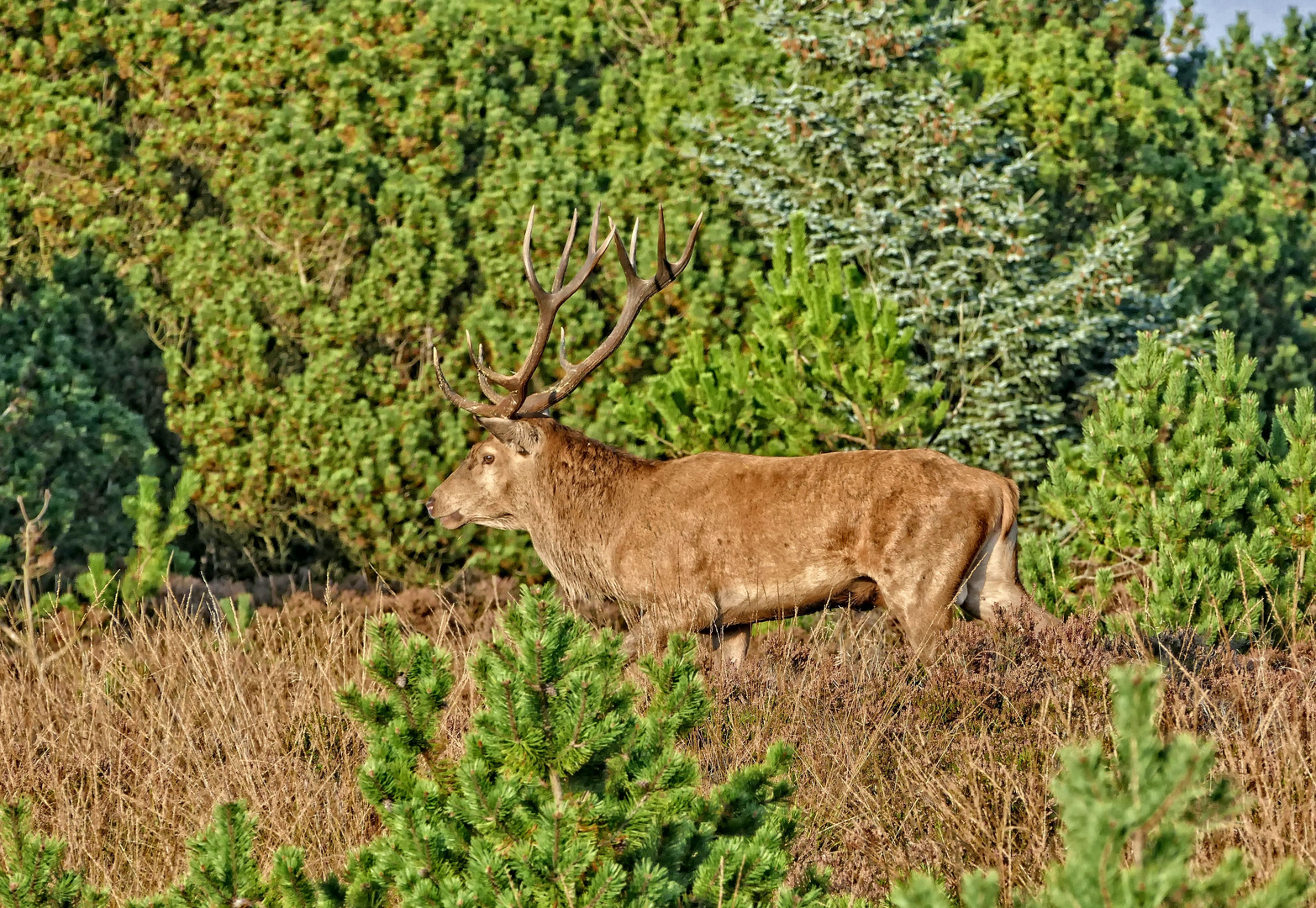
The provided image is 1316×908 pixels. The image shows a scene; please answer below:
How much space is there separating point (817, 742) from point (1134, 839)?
2880 mm

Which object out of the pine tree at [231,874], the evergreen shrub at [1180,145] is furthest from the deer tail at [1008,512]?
the pine tree at [231,874]

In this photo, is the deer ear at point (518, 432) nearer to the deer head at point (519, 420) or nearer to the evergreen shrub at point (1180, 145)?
the deer head at point (519, 420)

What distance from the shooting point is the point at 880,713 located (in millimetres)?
5078

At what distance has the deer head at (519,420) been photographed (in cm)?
737

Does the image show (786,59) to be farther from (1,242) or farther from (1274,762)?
(1274,762)

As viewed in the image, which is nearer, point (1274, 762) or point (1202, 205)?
point (1274, 762)

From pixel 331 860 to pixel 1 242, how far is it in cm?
695

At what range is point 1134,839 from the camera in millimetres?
2066

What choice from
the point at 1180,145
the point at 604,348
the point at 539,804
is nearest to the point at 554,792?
the point at 539,804

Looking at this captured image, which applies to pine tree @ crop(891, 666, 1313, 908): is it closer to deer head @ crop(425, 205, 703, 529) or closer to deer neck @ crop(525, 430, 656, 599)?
deer neck @ crop(525, 430, 656, 599)

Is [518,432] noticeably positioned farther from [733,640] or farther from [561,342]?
[733,640]

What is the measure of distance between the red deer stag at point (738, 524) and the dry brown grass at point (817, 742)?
1.20ft

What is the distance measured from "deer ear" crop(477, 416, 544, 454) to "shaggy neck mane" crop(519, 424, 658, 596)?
2.3 inches

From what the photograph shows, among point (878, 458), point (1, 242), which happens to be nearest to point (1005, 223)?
point (878, 458)
